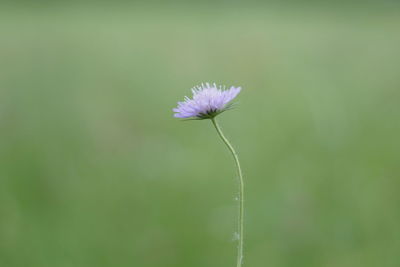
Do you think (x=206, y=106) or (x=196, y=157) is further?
(x=196, y=157)

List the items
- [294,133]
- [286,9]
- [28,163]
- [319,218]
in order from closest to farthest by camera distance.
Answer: [319,218] < [28,163] < [294,133] < [286,9]

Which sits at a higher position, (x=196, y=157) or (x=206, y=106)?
(x=206, y=106)

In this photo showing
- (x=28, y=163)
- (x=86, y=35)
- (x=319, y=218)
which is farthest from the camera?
(x=86, y=35)

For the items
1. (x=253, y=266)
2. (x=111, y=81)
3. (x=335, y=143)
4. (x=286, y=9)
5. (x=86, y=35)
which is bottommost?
(x=253, y=266)

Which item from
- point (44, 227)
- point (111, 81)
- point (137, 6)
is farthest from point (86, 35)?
point (137, 6)

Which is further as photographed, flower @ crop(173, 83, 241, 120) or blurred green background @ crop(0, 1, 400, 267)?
blurred green background @ crop(0, 1, 400, 267)

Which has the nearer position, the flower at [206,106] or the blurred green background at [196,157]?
the flower at [206,106]

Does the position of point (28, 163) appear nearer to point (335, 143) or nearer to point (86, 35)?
point (335, 143)

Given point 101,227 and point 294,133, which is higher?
point 294,133
